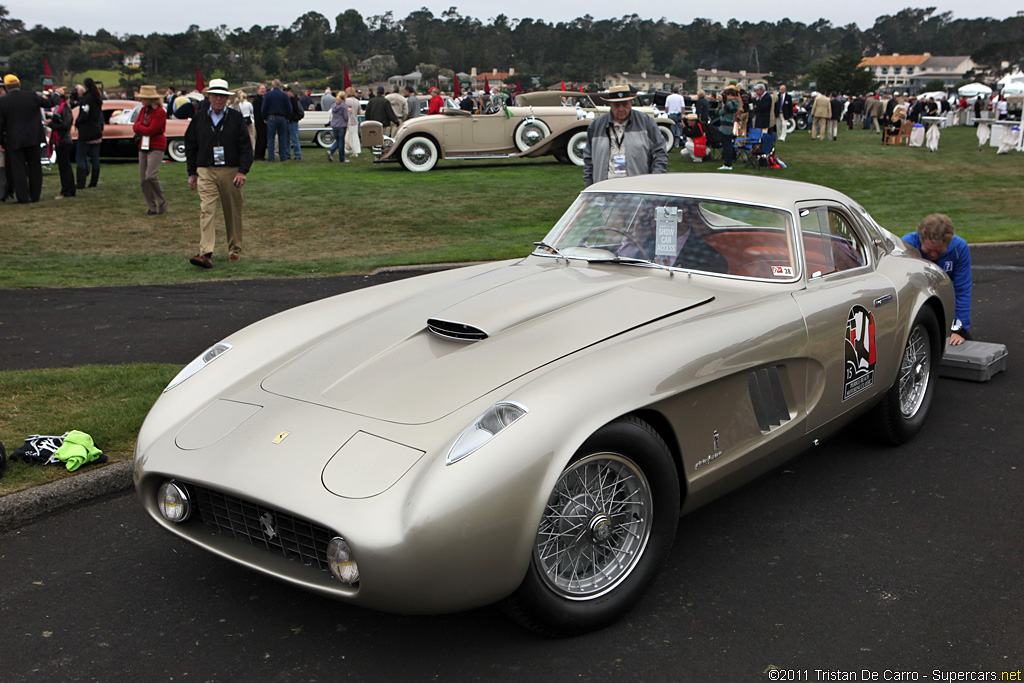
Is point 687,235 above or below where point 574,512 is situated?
above

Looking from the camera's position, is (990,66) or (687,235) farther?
(990,66)

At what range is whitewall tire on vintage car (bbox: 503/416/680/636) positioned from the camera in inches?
115

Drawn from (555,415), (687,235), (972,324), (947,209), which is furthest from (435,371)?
(947,209)

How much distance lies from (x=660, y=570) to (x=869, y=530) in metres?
1.16

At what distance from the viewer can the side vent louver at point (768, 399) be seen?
362cm

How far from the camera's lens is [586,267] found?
4.43m

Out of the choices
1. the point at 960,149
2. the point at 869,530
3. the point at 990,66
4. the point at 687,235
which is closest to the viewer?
the point at 869,530

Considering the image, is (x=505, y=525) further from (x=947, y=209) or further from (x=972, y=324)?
(x=947, y=209)

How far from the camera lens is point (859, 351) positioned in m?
4.22

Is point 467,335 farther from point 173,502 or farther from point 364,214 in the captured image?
point 364,214

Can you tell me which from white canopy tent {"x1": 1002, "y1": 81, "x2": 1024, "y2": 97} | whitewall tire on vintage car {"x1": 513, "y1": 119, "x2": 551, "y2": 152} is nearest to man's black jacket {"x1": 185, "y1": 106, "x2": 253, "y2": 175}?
whitewall tire on vintage car {"x1": 513, "y1": 119, "x2": 551, "y2": 152}

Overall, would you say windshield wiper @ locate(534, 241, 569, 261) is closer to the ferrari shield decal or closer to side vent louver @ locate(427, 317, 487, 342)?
side vent louver @ locate(427, 317, 487, 342)

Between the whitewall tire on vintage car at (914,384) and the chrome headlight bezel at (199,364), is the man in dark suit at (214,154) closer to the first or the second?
the chrome headlight bezel at (199,364)

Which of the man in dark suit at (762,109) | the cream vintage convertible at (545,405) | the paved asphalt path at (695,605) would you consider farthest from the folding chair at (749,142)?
the paved asphalt path at (695,605)
